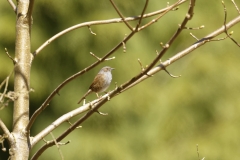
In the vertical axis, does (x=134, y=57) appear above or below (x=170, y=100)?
above

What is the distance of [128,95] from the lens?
650cm

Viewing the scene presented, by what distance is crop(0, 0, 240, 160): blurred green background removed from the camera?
20.1 ft

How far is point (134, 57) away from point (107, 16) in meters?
0.64

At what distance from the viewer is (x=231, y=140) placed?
6.11m

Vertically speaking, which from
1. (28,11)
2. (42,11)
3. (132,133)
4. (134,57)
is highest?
(42,11)

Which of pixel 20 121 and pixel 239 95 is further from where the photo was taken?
pixel 239 95

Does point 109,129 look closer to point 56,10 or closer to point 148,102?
point 148,102

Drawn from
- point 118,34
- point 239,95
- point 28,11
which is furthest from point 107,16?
point 28,11

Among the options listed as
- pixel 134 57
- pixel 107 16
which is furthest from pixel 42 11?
pixel 134 57

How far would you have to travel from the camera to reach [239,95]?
653 centimetres

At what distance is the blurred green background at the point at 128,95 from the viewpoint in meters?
6.13

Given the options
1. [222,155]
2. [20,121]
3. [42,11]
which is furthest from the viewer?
[42,11]

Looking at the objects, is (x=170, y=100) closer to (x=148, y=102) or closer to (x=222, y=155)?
(x=148, y=102)

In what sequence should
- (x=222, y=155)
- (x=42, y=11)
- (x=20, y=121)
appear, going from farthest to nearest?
(x=42, y=11)
(x=222, y=155)
(x=20, y=121)
